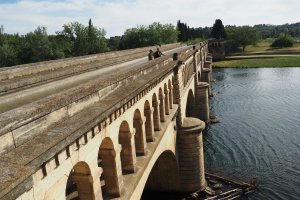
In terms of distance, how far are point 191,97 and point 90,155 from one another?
34.8 m

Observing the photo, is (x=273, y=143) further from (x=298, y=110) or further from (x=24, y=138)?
(x=24, y=138)

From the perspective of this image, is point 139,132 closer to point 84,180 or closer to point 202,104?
point 84,180

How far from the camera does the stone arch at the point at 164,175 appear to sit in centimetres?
2519

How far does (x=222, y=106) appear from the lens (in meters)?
54.0

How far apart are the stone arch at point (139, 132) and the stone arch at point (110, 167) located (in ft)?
11.4

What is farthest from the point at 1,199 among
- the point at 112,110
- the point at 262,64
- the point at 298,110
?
the point at 262,64

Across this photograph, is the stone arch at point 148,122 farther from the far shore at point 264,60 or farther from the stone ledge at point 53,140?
the far shore at point 264,60

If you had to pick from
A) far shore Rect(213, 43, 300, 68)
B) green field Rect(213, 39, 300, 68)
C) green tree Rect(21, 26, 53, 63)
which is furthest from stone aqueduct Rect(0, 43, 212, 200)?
green field Rect(213, 39, 300, 68)

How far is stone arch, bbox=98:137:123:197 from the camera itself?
10945mm

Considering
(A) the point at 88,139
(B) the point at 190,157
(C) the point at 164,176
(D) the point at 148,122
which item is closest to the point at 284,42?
(B) the point at 190,157

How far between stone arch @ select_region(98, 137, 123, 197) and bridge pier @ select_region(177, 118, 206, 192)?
13820mm

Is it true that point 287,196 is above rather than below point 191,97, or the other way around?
below

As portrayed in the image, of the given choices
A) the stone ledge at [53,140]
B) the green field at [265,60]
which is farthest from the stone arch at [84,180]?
the green field at [265,60]

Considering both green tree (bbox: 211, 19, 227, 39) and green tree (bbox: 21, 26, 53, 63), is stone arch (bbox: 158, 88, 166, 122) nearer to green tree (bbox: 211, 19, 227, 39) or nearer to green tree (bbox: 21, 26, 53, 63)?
green tree (bbox: 21, 26, 53, 63)
